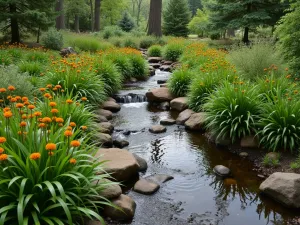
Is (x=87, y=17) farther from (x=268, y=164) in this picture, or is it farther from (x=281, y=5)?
(x=268, y=164)

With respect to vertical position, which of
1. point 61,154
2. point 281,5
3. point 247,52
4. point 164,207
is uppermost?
point 281,5

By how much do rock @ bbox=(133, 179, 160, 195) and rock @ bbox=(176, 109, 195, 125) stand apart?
323 centimetres

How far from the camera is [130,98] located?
9.86m

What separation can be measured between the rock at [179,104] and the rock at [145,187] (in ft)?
13.7

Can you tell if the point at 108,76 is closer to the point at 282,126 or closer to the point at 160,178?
the point at 160,178

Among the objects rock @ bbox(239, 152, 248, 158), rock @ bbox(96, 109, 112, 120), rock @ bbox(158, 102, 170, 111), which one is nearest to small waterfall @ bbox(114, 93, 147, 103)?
rock @ bbox(158, 102, 170, 111)

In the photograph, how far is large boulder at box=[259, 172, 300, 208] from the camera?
4.23 metres

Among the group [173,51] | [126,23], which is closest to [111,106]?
[173,51]

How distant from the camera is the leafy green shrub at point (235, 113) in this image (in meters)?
6.11

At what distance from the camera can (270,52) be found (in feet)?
28.5

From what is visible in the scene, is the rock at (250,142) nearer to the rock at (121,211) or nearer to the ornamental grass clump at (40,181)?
the rock at (121,211)

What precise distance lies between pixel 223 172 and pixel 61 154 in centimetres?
314

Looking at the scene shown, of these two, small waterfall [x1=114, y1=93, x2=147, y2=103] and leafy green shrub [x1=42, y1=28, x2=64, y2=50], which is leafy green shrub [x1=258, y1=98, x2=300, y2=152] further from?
leafy green shrub [x1=42, y1=28, x2=64, y2=50]

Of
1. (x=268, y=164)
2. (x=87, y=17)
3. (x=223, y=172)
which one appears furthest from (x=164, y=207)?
(x=87, y=17)
